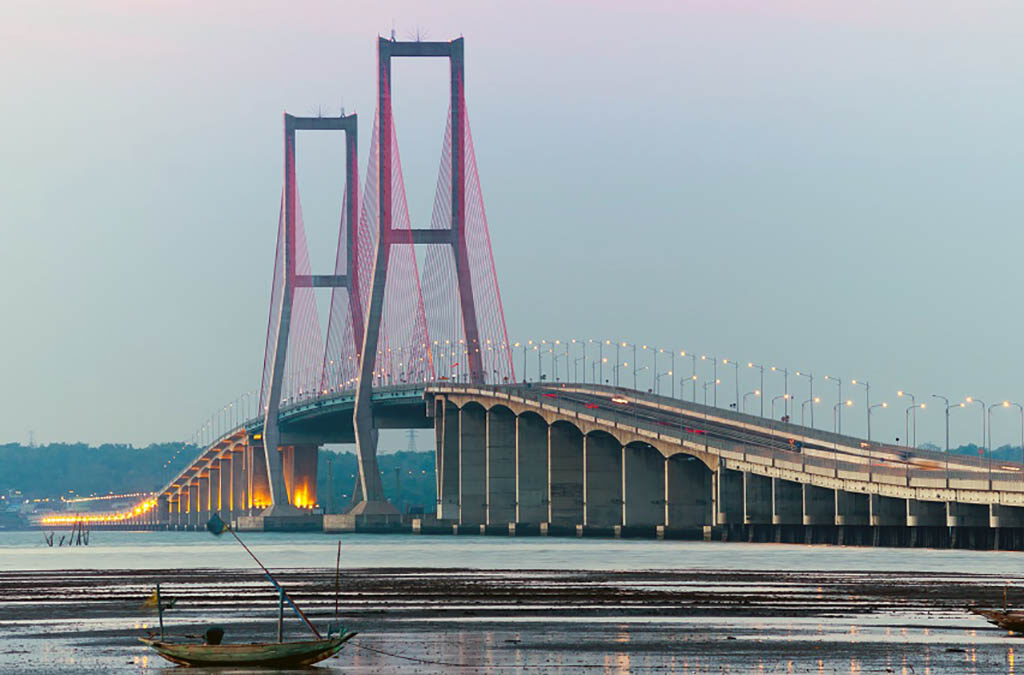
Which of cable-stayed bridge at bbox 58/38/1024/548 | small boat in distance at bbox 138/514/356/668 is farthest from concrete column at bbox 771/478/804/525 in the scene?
small boat in distance at bbox 138/514/356/668

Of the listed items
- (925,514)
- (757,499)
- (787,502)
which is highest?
→ (757,499)

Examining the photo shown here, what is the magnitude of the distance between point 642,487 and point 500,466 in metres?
19.5

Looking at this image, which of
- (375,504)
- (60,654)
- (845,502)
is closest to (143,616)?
(60,654)

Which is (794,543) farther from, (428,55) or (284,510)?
(284,510)

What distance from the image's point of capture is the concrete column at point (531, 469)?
150 meters

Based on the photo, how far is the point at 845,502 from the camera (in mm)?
109188

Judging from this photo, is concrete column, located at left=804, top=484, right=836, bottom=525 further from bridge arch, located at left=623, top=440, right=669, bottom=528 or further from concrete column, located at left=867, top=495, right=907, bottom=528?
bridge arch, located at left=623, top=440, right=669, bottom=528

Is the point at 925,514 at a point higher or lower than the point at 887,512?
lower

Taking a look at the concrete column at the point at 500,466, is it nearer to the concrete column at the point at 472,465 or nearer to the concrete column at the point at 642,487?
the concrete column at the point at 472,465

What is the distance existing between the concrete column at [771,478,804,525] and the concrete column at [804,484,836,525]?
1411mm

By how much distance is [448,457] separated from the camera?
15838 cm

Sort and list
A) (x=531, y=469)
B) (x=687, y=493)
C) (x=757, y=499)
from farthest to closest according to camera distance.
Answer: (x=531, y=469) < (x=687, y=493) < (x=757, y=499)

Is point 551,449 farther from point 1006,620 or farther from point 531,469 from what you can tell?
point 1006,620

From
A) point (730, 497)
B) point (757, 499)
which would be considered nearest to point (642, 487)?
point (730, 497)
